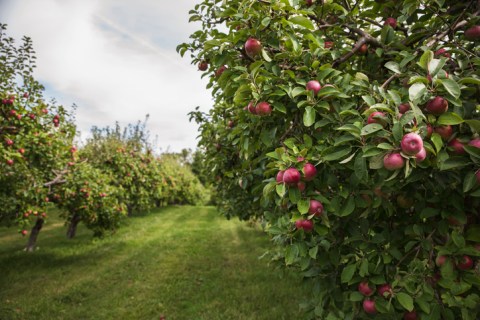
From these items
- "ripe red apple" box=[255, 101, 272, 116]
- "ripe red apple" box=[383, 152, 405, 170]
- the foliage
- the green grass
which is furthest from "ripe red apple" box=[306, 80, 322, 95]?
the foliage

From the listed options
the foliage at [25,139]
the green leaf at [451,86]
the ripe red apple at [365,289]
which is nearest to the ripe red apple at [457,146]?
the green leaf at [451,86]

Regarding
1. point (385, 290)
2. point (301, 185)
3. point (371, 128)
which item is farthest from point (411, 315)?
point (371, 128)

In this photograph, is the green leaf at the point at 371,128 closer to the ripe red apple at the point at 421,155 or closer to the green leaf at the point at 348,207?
the ripe red apple at the point at 421,155

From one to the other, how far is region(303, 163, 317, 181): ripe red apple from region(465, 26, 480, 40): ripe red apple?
141 centimetres

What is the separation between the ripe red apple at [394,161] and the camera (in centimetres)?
139

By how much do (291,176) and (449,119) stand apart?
2.59ft

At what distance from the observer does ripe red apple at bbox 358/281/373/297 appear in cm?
189

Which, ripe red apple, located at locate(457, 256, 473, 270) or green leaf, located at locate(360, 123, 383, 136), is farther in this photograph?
ripe red apple, located at locate(457, 256, 473, 270)

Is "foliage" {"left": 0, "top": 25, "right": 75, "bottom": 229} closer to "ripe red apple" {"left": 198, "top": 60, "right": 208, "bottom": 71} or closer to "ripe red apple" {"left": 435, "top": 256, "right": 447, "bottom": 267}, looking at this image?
"ripe red apple" {"left": 198, "top": 60, "right": 208, "bottom": 71}

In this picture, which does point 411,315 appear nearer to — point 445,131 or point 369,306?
point 369,306

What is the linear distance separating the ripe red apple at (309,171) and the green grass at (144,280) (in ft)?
6.63

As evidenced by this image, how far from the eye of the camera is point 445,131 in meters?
1.56

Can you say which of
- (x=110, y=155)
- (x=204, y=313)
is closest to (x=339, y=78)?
(x=204, y=313)

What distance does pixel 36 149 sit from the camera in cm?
620
